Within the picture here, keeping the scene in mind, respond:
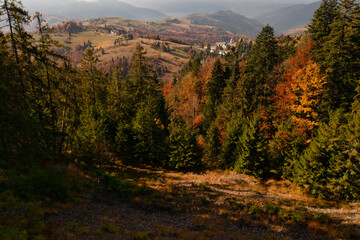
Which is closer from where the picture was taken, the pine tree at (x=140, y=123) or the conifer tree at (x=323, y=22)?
the conifer tree at (x=323, y=22)

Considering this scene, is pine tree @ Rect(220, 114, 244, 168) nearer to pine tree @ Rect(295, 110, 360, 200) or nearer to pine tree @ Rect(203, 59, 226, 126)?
pine tree @ Rect(295, 110, 360, 200)

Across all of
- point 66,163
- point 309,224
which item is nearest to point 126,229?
point 66,163

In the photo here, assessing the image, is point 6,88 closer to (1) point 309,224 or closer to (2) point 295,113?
(1) point 309,224

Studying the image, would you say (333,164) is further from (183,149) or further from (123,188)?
(123,188)

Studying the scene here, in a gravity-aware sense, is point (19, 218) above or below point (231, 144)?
above

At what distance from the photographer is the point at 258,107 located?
1462 inches

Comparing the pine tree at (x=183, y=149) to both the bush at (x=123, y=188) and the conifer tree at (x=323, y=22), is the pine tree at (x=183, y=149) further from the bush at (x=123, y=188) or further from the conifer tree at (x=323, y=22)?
the conifer tree at (x=323, y=22)

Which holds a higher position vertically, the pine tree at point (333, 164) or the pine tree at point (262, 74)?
the pine tree at point (262, 74)

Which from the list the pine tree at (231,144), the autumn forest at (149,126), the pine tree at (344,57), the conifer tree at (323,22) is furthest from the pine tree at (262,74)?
the pine tree at (344,57)

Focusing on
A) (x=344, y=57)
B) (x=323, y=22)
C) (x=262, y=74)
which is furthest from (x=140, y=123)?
(x=323, y=22)

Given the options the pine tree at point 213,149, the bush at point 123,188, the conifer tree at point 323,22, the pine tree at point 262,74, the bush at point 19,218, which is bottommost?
the pine tree at point 213,149

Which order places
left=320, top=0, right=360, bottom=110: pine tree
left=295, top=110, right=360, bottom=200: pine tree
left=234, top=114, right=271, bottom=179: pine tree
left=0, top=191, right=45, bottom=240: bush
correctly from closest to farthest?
left=0, top=191, right=45, bottom=240: bush, left=295, top=110, right=360, bottom=200: pine tree, left=320, top=0, right=360, bottom=110: pine tree, left=234, top=114, right=271, bottom=179: pine tree

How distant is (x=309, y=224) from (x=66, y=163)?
2354 centimetres

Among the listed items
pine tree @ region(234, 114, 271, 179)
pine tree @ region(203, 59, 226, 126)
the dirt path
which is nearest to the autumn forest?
pine tree @ region(234, 114, 271, 179)
